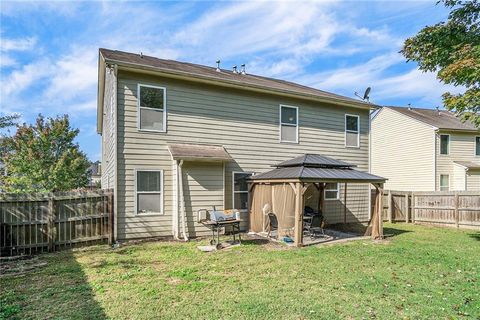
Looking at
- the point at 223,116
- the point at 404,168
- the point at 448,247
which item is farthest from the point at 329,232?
the point at 404,168

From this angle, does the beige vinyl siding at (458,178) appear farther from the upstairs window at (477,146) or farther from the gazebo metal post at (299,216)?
the gazebo metal post at (299,216)

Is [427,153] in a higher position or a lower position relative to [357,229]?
higher

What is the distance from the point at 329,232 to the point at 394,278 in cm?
534

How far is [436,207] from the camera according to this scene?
43.9 feet

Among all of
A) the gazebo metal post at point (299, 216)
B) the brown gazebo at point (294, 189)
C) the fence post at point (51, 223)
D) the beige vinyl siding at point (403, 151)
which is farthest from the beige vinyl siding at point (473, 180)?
the fence post at point (51, 223)

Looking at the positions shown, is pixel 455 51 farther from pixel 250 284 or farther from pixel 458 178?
pixel 458 178

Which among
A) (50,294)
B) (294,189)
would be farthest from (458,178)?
(50,294)

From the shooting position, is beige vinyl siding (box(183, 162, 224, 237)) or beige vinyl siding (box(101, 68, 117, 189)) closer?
beige vinyl siding (box(101, 68, 117, 189))

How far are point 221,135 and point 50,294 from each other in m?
6.85

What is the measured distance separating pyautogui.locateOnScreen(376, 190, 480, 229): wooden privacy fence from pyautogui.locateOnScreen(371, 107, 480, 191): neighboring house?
5.24 meters

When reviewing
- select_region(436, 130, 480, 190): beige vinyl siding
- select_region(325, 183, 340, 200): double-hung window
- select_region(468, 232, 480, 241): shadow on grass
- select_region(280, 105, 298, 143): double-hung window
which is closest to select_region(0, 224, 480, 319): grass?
select_region(468, 232, 480, 241): shadow on grass

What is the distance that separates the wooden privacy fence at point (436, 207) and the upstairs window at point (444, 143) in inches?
259

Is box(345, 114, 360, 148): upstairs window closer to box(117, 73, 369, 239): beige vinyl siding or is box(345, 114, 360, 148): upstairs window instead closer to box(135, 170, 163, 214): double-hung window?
box(117, 73, 369, 239): beige vinyl siding

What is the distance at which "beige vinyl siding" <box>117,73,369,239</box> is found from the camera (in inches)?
354
